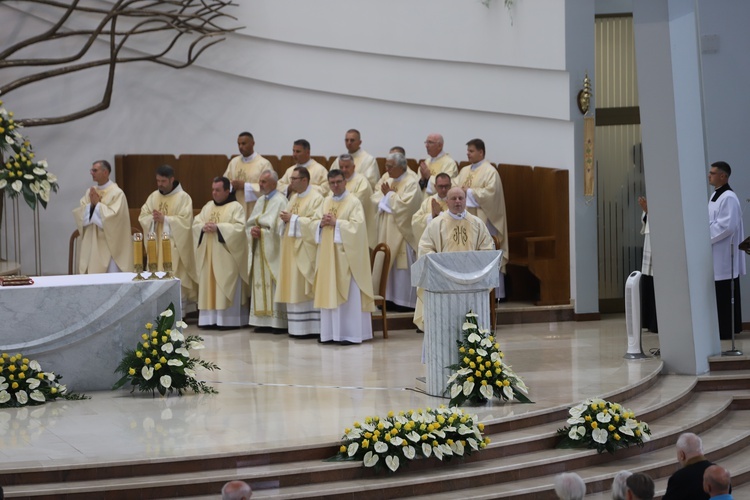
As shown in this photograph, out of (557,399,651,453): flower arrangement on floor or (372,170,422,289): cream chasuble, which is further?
(372,170,422,289): cream chasuble

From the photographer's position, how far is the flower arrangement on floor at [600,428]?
7395 mm

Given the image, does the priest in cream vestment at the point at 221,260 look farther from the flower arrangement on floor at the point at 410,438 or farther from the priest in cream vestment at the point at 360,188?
the flower arrangement on floor at the point at 410,438

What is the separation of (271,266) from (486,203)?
91.1 inches

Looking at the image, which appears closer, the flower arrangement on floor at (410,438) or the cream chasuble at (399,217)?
the flower arrangement on floor at (410,438)

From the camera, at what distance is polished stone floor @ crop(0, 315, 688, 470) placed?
693 centimetres

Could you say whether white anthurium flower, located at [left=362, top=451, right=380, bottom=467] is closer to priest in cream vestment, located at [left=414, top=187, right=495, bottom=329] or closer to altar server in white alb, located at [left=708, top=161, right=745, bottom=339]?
priest in cream vestment, located at [left=414, top=187, right=495, bottom=329]

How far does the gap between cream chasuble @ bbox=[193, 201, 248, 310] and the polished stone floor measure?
0.48 m

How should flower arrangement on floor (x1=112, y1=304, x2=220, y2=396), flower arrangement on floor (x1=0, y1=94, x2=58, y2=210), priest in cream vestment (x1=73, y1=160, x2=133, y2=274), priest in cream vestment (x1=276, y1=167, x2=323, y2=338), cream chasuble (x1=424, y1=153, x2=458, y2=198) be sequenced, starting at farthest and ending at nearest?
cream chasuble (x1=424, y1=153, x2=458, y2=198) < priest in cream vestment (x1=73, y1=160, x2=133, y2=274) < priest in cream vestment (x1=276, y1=167, x2=323, y2=338) < flower arrangement on floor (x1=0, y1=94, x2=58, y2=210) < flower arrangement on floor (x1=112, y1=304, x2=220, y2=396)

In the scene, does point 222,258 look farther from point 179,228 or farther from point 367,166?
point 367,166

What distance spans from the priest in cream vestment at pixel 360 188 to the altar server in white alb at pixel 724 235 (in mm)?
3356

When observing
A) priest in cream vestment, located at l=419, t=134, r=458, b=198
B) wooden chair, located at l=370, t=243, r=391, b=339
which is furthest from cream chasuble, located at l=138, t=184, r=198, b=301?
priest in cream vestment, located at l=419, t=134, r=458, b=198

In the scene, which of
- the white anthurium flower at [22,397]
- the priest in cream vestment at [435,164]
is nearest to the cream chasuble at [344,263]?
the priest in cream vestment at [435,164]

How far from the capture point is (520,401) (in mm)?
7973

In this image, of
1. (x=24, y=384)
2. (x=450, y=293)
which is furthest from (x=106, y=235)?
(x=450, y=293)
